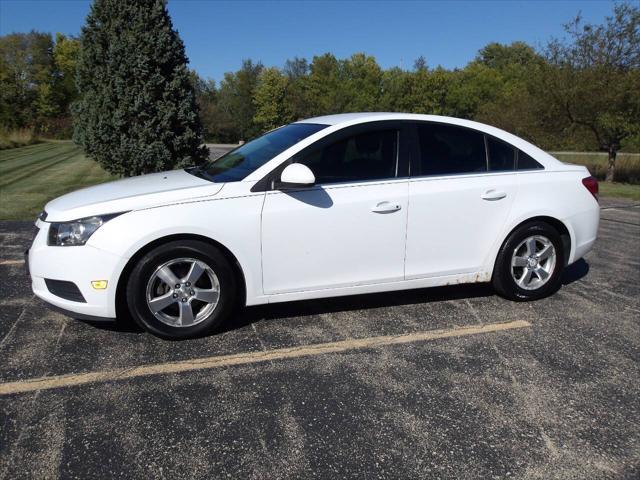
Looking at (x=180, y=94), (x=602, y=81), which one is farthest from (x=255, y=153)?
(x=602, y=81)

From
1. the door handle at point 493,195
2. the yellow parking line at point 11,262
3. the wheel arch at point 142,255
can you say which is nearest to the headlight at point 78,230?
the wheel arch at point 142,255

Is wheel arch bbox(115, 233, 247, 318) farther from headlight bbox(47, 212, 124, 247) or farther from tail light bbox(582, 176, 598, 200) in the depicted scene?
tail light bbox(582, 176, 598, 200)

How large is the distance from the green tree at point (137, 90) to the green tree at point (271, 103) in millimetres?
42206

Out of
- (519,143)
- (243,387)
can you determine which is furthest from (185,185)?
(519,143)

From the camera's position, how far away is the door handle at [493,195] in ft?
14.7

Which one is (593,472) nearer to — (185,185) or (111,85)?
(185,185)

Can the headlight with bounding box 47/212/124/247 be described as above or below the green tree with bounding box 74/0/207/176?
below

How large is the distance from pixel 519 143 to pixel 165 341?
3.45m

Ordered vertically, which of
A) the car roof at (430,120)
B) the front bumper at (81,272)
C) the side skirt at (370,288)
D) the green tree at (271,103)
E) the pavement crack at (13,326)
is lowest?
the pavement crack at (13,326)

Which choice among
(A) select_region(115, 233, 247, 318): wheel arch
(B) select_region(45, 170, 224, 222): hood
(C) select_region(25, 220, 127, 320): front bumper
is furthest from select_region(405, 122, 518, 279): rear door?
(C) select_region(25, 220, 127, 320): front bumper

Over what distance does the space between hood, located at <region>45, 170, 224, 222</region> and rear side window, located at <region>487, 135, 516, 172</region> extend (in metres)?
2.37

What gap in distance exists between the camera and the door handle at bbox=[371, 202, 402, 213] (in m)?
4.11

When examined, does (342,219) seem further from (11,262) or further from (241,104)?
(241,104)

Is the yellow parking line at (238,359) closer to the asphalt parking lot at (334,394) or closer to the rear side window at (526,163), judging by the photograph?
the asphalt parking lot at (334,394)
